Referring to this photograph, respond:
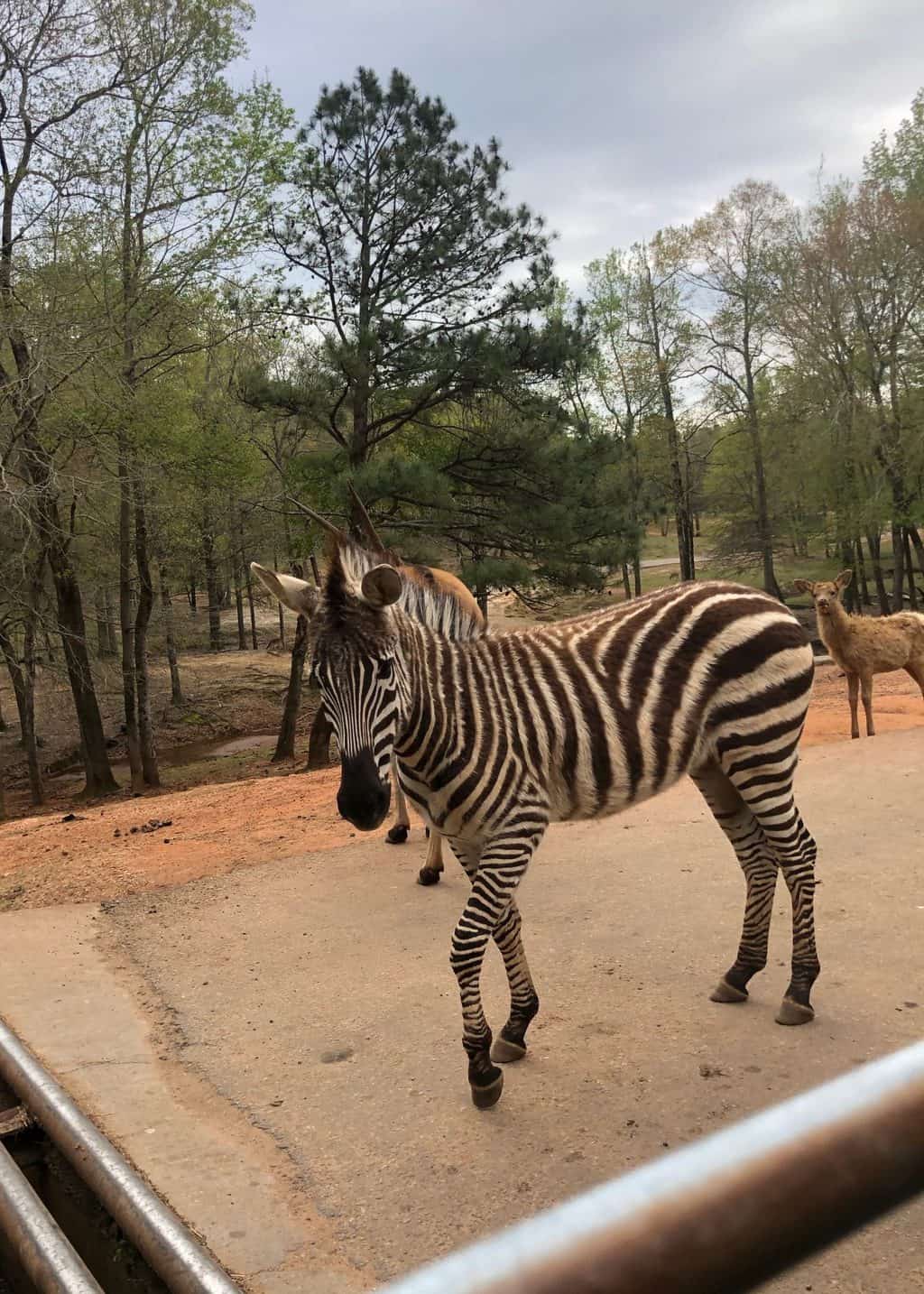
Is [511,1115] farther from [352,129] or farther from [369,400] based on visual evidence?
[352,129]

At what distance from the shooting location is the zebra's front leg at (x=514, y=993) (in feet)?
13.4

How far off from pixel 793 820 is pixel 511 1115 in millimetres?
1872

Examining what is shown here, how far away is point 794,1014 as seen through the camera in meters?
4.12

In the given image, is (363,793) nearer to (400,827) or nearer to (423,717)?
(423,717)

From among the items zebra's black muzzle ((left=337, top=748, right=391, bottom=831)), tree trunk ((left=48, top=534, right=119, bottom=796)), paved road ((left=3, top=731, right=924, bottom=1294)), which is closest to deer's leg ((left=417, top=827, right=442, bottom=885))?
paved road ((left=3, top=731, right=924, bottom=1294))

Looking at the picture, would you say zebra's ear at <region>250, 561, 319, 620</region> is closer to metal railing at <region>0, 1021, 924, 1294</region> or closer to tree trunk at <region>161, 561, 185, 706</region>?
metal railing at <region>0, 1021, 924, 1294</region>

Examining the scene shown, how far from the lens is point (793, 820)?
429 cm

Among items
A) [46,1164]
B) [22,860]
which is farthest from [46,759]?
[46,1164]

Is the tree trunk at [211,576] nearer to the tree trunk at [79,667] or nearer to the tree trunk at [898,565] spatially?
the tree trunk at [79,667]

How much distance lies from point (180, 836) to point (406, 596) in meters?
5.95

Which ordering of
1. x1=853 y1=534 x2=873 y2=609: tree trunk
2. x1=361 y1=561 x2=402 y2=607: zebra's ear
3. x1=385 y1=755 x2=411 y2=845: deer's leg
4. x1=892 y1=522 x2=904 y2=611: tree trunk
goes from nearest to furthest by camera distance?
x1=361 y1=561 x2=402 y2=607: zebra's ear, x1=385 y1=755 x2=411 y2=845: deer's leg, x1=892 y1=522 x2=904 y2=611: tree trunk, x1=853 y1=534 x2=873 y2=609: tree trunk

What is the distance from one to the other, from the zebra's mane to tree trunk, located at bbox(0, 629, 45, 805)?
543 inches

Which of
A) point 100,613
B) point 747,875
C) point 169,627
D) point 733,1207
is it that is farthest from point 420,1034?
point 100,613

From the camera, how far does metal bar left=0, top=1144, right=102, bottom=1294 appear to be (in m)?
2.74
